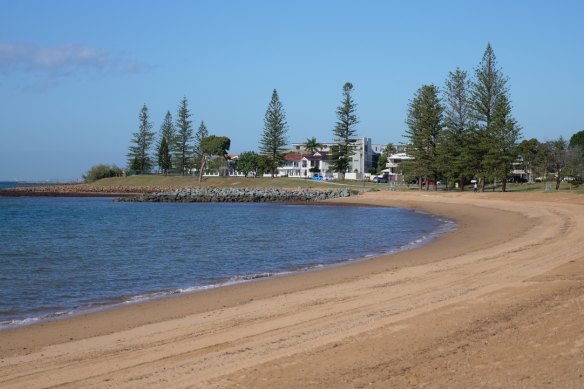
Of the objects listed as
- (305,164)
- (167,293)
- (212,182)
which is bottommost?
(167,293)

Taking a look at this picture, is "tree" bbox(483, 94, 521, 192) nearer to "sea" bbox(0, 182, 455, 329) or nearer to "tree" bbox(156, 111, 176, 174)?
"sea" bbox(0, 182, 455, 329)

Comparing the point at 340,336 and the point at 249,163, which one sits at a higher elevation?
the point at 249,163

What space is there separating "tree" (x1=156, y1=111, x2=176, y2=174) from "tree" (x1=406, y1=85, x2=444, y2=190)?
5049 cm

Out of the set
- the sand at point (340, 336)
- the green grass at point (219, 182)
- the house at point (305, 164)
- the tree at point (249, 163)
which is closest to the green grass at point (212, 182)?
the green grass at point (219, 182)

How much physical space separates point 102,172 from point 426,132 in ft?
241

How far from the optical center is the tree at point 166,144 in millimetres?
100188

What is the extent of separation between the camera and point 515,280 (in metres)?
11.0

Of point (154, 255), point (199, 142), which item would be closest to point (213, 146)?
point (199, 142)

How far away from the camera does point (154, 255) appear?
19391 millimetres

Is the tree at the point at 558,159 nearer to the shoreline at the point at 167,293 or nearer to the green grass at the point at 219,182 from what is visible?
the green grass at the point at 219,182

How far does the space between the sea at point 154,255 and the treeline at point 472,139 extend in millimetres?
20221

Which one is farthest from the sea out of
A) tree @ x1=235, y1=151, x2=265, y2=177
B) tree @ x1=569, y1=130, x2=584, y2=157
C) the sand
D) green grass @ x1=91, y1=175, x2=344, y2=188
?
tree @ x1=235, y1=151, x2=265, y2=177

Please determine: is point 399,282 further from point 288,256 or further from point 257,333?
point 288,256

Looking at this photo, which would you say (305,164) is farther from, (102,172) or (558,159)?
(558,159)
